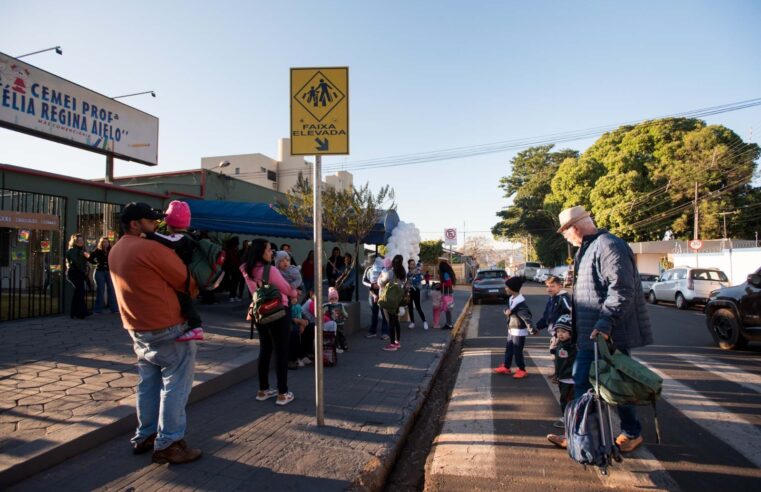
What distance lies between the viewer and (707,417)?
4.72 metres

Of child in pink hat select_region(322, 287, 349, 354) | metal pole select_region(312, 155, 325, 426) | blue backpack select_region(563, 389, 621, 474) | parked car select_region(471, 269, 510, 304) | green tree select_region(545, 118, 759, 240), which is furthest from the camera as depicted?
green tree select_region(545, 118, 759, 240)

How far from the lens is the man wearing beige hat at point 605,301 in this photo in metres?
3.40

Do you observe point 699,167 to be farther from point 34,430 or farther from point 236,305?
point 34,430

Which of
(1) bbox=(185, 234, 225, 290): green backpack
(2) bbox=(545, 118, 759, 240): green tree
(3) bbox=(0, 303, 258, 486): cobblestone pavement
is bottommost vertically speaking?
(3) bbox=(0, 303, 258, 486): cobblestone pavement

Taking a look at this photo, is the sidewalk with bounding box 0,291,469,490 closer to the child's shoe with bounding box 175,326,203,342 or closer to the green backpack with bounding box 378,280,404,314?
the child's shoe with bounding box 175,326,203,342

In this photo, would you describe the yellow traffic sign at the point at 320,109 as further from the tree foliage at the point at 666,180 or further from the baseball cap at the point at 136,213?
the tree foliage at the point at 666,180

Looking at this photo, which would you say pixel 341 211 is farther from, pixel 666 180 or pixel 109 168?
pixel 666 180

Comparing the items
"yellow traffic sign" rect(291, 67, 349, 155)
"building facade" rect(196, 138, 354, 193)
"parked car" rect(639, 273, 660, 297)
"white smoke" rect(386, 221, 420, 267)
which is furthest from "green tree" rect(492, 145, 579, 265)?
"yellow traffic sign" rect(291, 67, 349, 155)

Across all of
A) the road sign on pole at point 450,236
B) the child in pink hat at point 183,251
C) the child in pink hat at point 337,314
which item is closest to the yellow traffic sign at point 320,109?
the child in pink hat at point 183,251

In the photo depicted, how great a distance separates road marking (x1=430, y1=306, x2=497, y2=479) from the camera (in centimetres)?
365

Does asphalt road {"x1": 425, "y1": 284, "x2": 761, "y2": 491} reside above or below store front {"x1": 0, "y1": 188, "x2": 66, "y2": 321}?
below

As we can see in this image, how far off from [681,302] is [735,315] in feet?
34.4

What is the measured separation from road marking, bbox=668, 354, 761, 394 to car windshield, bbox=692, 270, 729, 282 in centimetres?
1139

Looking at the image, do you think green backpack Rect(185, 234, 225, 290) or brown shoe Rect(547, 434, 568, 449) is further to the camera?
brown shoe Rect(547, 434, 568, 449)
